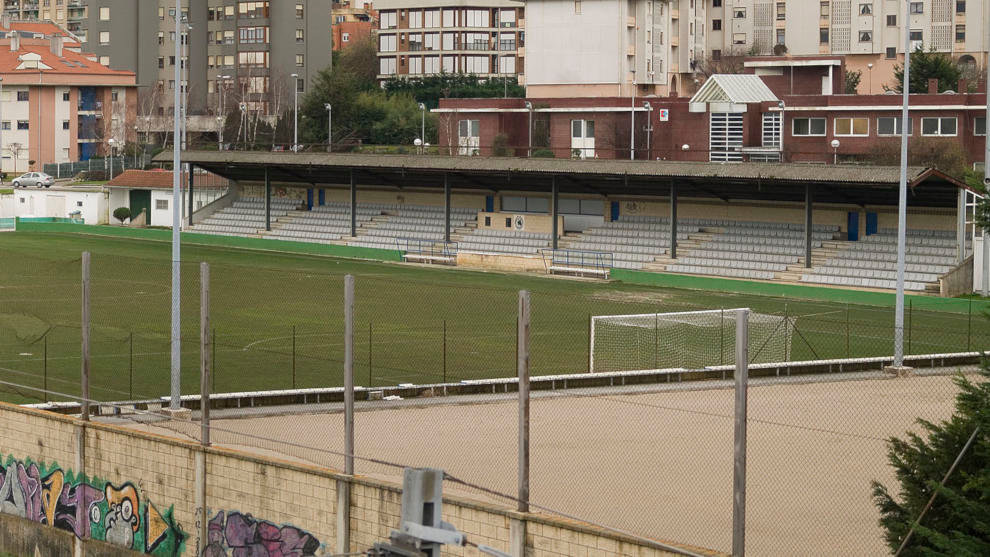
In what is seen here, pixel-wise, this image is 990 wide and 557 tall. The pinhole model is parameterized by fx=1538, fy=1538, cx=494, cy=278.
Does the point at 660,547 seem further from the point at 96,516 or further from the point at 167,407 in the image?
the point at 167,407

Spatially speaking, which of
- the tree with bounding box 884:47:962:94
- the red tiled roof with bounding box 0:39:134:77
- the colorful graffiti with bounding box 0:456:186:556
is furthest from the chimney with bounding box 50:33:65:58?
the colorful graffiti with bounding box 0:456:186:556

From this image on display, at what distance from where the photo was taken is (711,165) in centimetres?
6353

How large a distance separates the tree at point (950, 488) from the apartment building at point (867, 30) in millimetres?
113755

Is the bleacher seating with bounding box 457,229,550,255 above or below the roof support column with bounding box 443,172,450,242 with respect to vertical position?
below

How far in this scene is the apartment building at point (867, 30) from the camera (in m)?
128

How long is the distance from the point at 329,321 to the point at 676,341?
14292 millimetres

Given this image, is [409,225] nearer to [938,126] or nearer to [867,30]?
[938,126]

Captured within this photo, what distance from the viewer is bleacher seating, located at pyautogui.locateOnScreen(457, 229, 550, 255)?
7050 cm

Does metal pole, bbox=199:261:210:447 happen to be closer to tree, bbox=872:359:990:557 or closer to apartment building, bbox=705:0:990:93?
tree, bbox=872:359:990:557

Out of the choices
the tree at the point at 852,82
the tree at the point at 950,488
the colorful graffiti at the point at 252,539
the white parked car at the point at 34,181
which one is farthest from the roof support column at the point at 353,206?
the tree at the point at 950,488

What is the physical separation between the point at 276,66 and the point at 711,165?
87.5m

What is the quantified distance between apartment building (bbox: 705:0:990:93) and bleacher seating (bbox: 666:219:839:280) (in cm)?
6500

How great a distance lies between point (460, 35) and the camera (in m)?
158

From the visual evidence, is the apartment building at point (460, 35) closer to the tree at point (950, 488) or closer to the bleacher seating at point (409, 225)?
the bleacher seating at point (409, 225)
